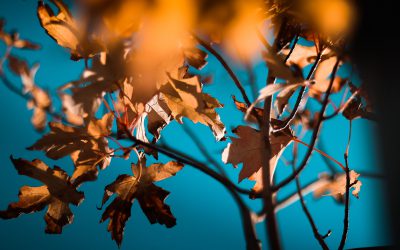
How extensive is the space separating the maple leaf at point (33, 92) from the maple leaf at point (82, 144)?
0.22 metres

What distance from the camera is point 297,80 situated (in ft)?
1.14

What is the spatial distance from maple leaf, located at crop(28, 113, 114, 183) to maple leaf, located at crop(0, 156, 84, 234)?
1.3 inches

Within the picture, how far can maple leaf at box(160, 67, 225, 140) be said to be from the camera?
42cm

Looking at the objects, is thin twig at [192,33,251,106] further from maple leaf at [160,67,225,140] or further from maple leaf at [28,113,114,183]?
maple leaf at [28,113,114,183]

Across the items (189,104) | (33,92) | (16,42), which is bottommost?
(189,104)

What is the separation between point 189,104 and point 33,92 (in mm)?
442

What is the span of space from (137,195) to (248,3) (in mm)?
340

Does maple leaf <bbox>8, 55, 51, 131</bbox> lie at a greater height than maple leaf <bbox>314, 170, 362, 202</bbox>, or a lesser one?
greater

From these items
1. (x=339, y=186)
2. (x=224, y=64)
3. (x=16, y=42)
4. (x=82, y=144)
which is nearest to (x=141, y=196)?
(x=82, y=144)

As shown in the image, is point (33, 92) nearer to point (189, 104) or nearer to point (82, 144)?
point (82, 144)

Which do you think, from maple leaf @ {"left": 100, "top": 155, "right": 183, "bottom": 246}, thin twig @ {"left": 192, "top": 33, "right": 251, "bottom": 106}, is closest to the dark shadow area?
thin twig @ {"left": 192, "top": 33, "right": 251, "bottom": 106}

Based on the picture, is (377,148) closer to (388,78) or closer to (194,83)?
(388,78)

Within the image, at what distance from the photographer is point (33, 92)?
0.69 meters

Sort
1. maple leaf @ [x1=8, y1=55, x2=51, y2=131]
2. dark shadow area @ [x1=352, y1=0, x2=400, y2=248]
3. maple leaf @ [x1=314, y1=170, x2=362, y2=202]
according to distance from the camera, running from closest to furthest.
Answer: dark shadow area @ [x1=352, y1=0, x2=400, y2=248] → maple leaf @ [x1=314, y1=170, x2=362, y2=202] → maple leaf @ [x1=8, y1=55, x2=51, y2=131]
